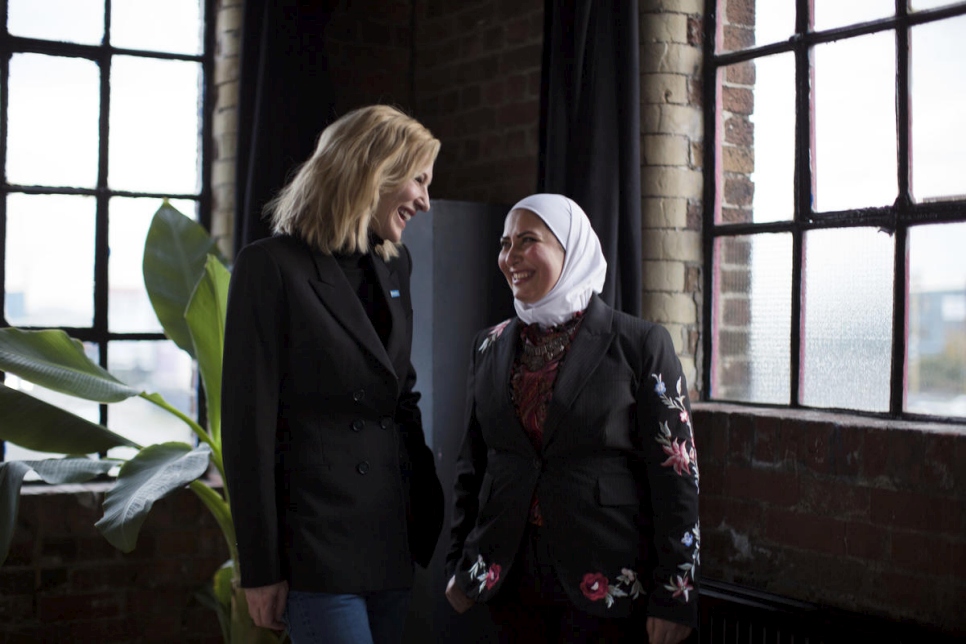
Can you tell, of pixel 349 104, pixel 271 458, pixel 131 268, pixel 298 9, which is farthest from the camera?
pixel 349 104

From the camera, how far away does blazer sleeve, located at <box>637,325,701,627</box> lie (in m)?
1.98

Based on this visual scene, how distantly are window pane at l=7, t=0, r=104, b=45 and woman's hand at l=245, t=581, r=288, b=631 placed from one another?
2407mm

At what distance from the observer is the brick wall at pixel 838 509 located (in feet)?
7.52

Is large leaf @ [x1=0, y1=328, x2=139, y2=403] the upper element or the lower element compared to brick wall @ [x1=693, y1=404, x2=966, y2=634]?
upper

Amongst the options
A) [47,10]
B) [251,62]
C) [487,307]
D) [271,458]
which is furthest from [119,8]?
[271,458]

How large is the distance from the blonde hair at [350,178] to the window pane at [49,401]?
65.8 inches

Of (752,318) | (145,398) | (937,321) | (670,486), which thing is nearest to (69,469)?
(145,398)

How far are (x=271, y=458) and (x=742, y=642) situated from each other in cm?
141

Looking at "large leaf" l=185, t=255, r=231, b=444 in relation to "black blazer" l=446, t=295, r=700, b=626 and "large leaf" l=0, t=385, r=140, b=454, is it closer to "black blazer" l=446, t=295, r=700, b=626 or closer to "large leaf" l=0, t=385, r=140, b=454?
"large leaf" l=0, t=385, r=140, b=454

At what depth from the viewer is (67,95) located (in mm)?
3465

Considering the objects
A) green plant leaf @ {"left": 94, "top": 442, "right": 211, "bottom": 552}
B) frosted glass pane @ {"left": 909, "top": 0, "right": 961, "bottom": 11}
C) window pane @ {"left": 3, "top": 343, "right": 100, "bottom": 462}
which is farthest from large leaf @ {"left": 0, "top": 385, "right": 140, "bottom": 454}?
frosted glass pane @ {"left": 909, "top": 0, "right": 961, "bottom": 11}

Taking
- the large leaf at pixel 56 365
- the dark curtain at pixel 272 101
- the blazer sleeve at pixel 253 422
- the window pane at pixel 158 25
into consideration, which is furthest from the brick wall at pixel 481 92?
the blazer sleeve at pixel 253 422

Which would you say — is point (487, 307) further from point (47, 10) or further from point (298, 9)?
point (47, 10)

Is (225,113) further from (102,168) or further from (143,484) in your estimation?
(143,484)
